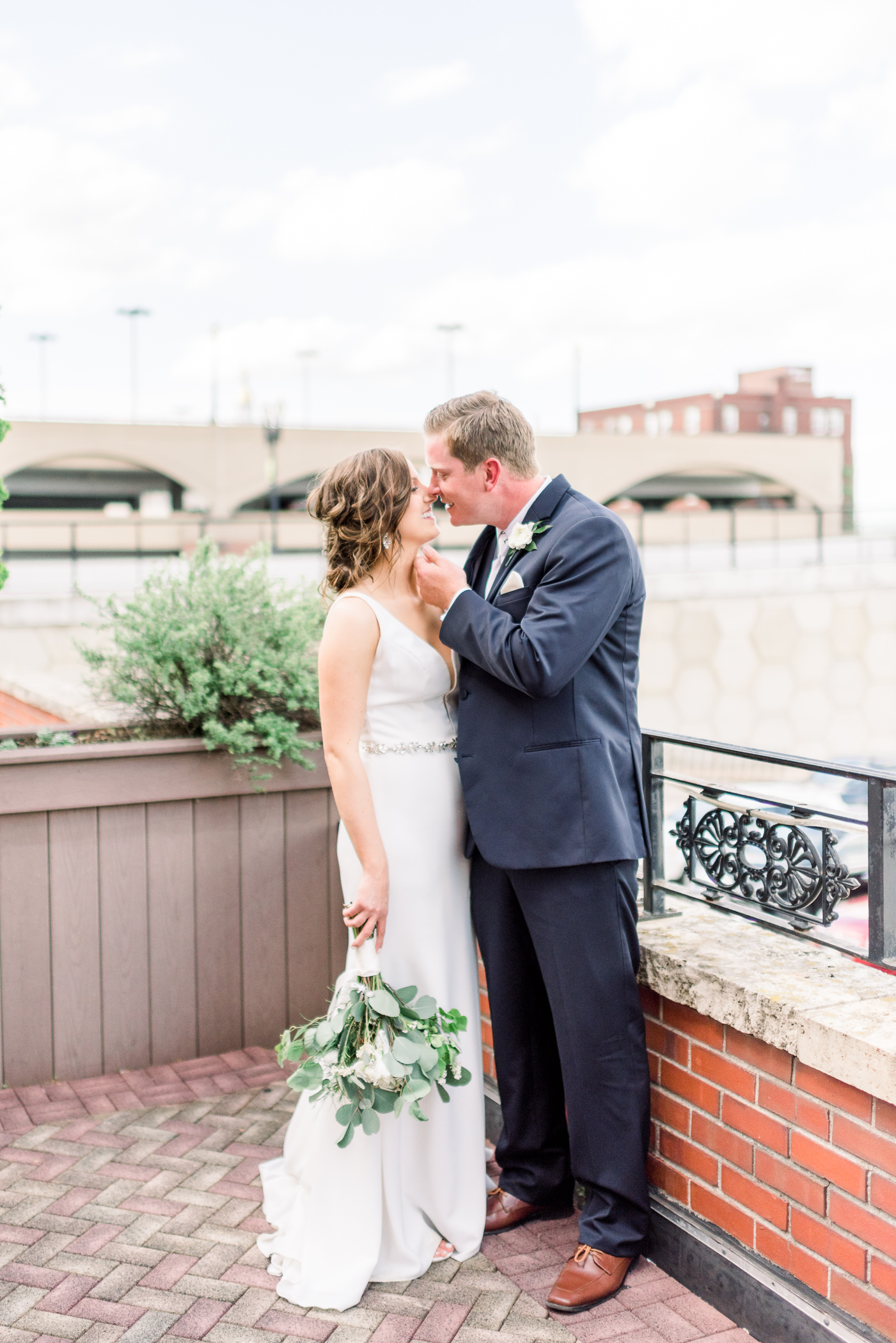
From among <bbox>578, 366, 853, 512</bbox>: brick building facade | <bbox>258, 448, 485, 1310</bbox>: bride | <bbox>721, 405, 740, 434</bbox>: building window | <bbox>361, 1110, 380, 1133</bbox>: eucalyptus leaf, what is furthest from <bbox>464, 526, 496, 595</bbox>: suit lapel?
<bbox>721, 405, 740, 434</bbox>: building window

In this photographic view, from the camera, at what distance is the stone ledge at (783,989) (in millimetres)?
1972

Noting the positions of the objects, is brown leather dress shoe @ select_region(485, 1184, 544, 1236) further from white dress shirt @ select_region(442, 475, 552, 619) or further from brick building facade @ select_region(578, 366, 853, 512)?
brick building facade @ select_region(578, 366, 853, 512)

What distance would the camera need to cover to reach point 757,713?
20578 millimetres

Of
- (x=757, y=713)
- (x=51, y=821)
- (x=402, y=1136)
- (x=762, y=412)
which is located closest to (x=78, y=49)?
(x=757, y=713)

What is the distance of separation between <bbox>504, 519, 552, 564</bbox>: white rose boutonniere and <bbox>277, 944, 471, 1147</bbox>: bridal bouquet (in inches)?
38.5

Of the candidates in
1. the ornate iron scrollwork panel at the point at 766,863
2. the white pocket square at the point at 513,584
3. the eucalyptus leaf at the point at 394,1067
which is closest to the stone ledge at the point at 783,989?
the ornate iron scrollwork panel at the point at 766,863

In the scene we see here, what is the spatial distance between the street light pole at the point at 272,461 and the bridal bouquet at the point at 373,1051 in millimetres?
9401

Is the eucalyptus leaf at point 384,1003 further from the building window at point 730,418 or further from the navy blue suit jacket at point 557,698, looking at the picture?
the building window at point 730,418

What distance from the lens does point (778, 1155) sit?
7.25ft

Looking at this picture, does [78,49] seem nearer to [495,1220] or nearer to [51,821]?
[51,821]

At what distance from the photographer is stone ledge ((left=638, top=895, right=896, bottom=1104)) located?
1972 millimetres

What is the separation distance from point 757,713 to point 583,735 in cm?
1898

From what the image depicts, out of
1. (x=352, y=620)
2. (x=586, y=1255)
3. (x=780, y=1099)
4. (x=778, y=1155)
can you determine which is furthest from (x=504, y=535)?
(x=586, y=1255)

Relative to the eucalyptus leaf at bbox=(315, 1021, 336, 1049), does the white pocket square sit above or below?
above
